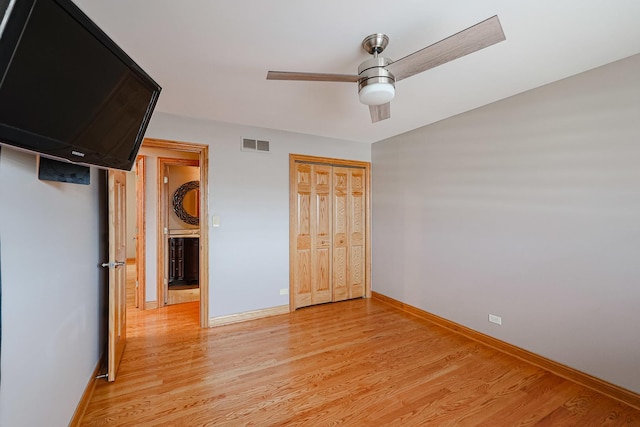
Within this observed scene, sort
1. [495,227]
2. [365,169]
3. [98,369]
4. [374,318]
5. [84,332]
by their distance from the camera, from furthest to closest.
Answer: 1. [365,169]
2. [374,318]
3. [495,227]
4. [98,369]
5. [84,332]

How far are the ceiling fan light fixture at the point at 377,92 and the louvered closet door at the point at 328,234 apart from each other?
2.20m

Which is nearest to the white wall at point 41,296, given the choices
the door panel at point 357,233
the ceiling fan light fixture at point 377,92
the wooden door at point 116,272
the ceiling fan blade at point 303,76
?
the wooden door at point 116,272

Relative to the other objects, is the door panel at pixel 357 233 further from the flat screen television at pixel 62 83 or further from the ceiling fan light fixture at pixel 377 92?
the flat screen television at pixel 62 83

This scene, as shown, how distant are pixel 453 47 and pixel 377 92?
45cm

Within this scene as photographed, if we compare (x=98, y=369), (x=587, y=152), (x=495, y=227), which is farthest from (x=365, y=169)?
(x=98, y=369)

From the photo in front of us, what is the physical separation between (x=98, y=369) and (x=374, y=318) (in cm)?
284

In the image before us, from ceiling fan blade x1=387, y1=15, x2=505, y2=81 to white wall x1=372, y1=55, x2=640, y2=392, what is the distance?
1526mm

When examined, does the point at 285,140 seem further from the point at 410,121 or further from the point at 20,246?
the point at 20,246

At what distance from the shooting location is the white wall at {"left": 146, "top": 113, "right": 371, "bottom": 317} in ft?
10.8

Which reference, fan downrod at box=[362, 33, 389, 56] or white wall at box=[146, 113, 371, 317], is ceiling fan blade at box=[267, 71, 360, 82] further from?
white wall at box=[146, 113, 371, 317]

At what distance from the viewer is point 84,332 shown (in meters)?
1.99

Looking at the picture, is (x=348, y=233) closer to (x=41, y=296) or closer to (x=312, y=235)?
(x=312, y=235)

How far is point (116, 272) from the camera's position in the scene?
2357 mm

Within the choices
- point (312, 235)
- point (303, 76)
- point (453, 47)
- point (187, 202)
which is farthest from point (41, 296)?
point (187, 202)
